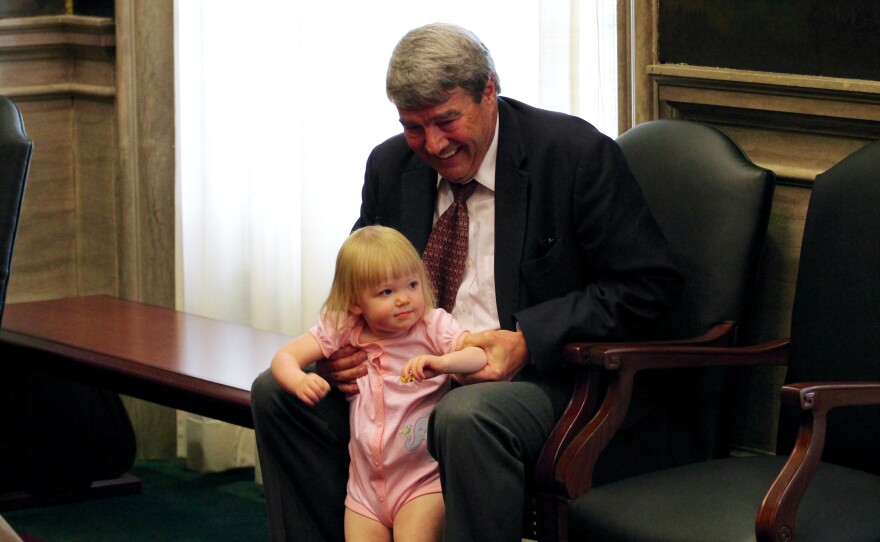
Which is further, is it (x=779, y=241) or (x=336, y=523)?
(x=779, y=241)

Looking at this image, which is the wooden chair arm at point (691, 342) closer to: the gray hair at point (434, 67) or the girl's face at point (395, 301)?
the girl's face at point (395, 301)

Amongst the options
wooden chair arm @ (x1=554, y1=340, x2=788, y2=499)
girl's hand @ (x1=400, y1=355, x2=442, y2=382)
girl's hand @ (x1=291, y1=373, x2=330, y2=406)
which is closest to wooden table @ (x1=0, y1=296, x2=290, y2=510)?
girl's hand @ (x1=291, y1=373, x2=330, y2=406)

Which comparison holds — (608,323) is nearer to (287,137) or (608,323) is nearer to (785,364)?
(785,364)

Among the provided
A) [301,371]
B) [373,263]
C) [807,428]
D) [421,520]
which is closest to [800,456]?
[807,428]

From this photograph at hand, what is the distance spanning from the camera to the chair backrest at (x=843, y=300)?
2.58m

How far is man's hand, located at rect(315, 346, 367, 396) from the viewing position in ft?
8.80

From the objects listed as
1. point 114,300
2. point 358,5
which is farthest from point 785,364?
point 114,300

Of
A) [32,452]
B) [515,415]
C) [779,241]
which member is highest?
[779,241]

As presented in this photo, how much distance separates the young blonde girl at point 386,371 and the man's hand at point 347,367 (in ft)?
0.05

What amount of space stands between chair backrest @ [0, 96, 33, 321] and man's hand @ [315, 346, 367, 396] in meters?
1.07

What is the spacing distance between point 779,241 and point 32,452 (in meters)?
2.36

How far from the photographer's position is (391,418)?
2.63m

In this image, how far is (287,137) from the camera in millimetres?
4148

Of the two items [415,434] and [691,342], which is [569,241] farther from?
[415,434]
